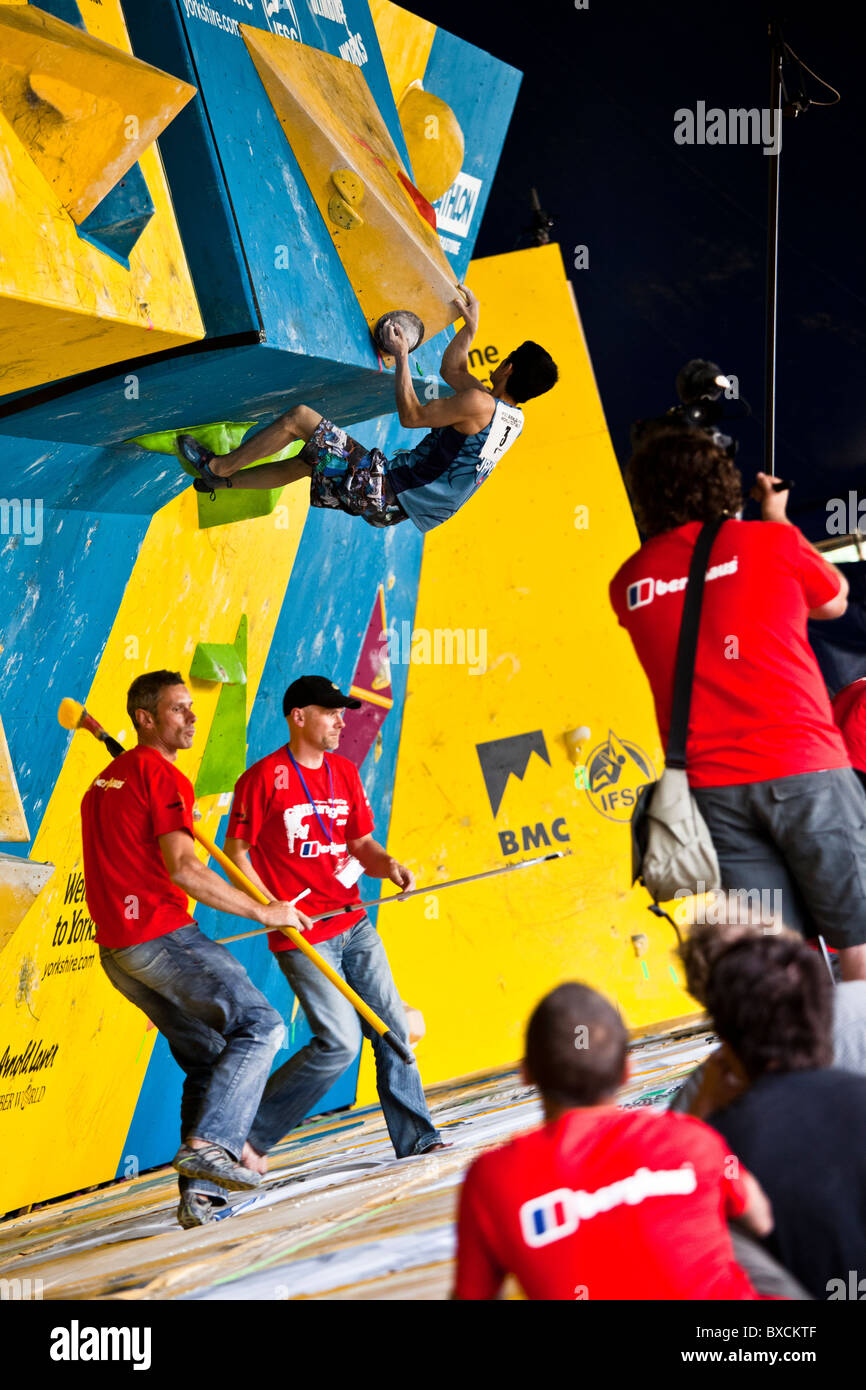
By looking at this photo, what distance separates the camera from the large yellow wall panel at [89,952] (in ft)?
14.0

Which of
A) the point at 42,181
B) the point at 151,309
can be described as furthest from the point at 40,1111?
the point at 42,181

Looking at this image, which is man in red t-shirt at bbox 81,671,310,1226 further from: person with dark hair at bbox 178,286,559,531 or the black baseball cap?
person with dark hair at bbox 178,286,559,531

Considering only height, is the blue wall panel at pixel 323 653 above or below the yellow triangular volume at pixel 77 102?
below

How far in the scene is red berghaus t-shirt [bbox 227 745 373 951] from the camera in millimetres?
4262

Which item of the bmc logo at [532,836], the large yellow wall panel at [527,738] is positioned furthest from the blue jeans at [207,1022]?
the bmc logo at [532,836]

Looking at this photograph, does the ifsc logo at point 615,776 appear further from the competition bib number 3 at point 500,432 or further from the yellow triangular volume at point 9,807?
the yellow triangular volume at point 9,807

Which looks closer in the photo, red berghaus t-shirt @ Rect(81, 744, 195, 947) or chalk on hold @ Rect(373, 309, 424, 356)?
red berghaus t-shirt @ Rect(81, 744, 195, 947)

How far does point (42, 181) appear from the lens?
302 cm

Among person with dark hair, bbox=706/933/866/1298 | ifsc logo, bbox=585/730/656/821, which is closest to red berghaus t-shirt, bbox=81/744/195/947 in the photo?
person with dark hair, bbox=706/933/866/1298

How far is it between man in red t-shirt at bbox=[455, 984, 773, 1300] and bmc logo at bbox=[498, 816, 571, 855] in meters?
4.80

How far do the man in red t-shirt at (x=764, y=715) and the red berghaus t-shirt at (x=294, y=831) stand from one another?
1813mm

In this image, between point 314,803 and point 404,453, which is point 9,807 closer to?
point 314,803

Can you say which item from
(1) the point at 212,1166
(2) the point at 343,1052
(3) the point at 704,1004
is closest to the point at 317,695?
(2) the point at 343,1052

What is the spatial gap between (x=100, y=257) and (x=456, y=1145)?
2.77 meters
